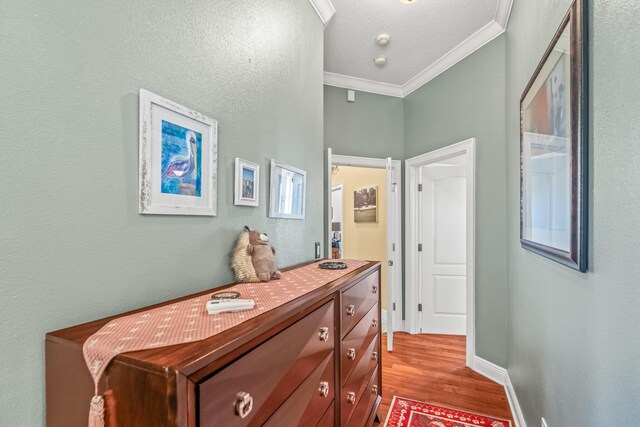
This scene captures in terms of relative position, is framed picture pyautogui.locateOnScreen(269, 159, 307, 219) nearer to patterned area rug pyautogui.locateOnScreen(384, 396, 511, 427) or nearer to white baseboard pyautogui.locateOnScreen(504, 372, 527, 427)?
patterned area rug pyautogui.locateOnScreen(384, 396, 511, 427)

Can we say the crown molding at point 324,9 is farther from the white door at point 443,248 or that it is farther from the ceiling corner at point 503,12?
the white door at point 443,248

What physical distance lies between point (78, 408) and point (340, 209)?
4419mm

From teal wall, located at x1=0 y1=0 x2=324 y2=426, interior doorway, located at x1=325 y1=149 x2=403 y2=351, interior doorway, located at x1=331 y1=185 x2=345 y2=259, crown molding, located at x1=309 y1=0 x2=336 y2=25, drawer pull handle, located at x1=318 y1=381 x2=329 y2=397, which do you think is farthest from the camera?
interior doorway, located at x1=331 y1=185 x2=345 y2=259

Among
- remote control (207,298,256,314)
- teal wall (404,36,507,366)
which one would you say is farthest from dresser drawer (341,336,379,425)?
teal wall (404,36,507,366)

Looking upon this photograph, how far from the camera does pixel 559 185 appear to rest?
120 centimetres

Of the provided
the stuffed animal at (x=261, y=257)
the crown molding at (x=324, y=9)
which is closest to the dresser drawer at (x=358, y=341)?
the stuffed animal at (x=261, y=257)

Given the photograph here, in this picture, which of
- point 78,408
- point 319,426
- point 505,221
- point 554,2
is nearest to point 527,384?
point 505,221

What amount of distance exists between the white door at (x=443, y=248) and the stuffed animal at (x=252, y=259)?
2679 millimetres

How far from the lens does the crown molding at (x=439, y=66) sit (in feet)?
7.98

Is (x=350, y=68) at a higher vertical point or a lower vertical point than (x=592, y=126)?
higher

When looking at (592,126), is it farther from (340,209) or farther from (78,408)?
(340,209)

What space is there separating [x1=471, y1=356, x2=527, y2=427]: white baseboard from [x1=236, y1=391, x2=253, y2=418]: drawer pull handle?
2.07 metres

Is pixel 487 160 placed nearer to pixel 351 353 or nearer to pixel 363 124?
pixel 363 124

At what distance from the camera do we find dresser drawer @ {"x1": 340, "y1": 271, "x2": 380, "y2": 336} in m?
1.41
